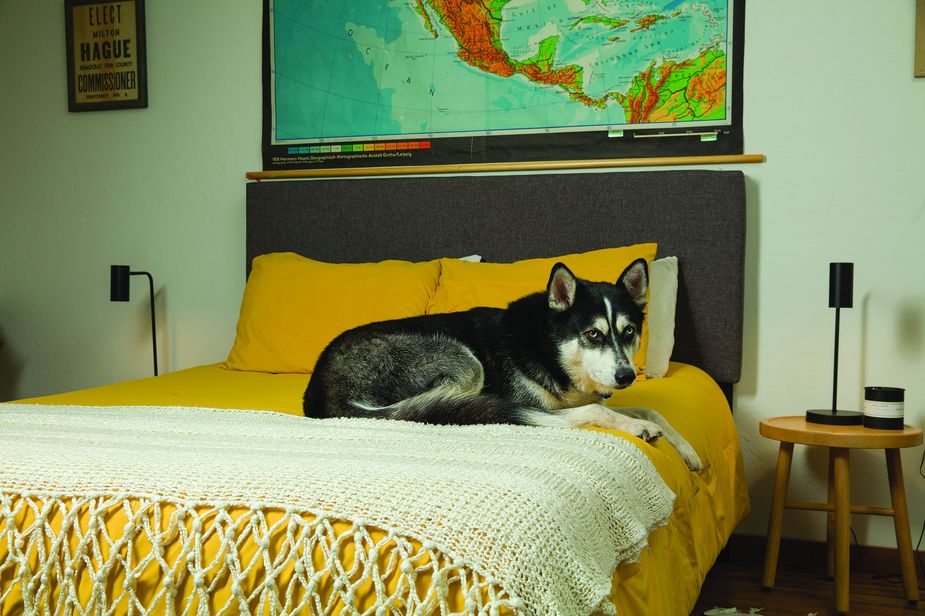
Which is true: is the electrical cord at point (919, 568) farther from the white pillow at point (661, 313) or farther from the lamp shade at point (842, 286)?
the white pillow at point (661, 313)

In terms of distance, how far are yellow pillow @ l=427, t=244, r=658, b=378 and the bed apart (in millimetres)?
94

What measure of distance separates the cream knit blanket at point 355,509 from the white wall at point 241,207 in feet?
5.62

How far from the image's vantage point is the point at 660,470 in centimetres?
188

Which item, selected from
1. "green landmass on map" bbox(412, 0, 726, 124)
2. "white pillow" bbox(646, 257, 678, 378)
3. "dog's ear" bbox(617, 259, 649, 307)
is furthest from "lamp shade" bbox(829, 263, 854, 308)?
"dog's ear" bbox(617, 259, 649, 307)

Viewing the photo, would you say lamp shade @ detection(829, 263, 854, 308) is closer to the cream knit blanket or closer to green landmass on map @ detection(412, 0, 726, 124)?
green landmass on map @ detection(412, 0, 726, 124)

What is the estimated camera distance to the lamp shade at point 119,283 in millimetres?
3631

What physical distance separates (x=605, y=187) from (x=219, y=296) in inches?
68.2

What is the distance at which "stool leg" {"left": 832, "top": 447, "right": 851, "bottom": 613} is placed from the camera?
261 centimetres

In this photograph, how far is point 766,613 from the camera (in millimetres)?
2648

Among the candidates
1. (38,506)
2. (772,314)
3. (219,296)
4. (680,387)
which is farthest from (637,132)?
(38,506)

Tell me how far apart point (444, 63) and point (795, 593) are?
2.29 m

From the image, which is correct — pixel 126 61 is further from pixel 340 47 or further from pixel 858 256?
pixel 858 256

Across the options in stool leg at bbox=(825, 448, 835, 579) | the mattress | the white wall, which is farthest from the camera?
the white wall

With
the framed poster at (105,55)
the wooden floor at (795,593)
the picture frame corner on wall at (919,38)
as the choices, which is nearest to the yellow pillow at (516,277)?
the wooden floor at (795,593)
